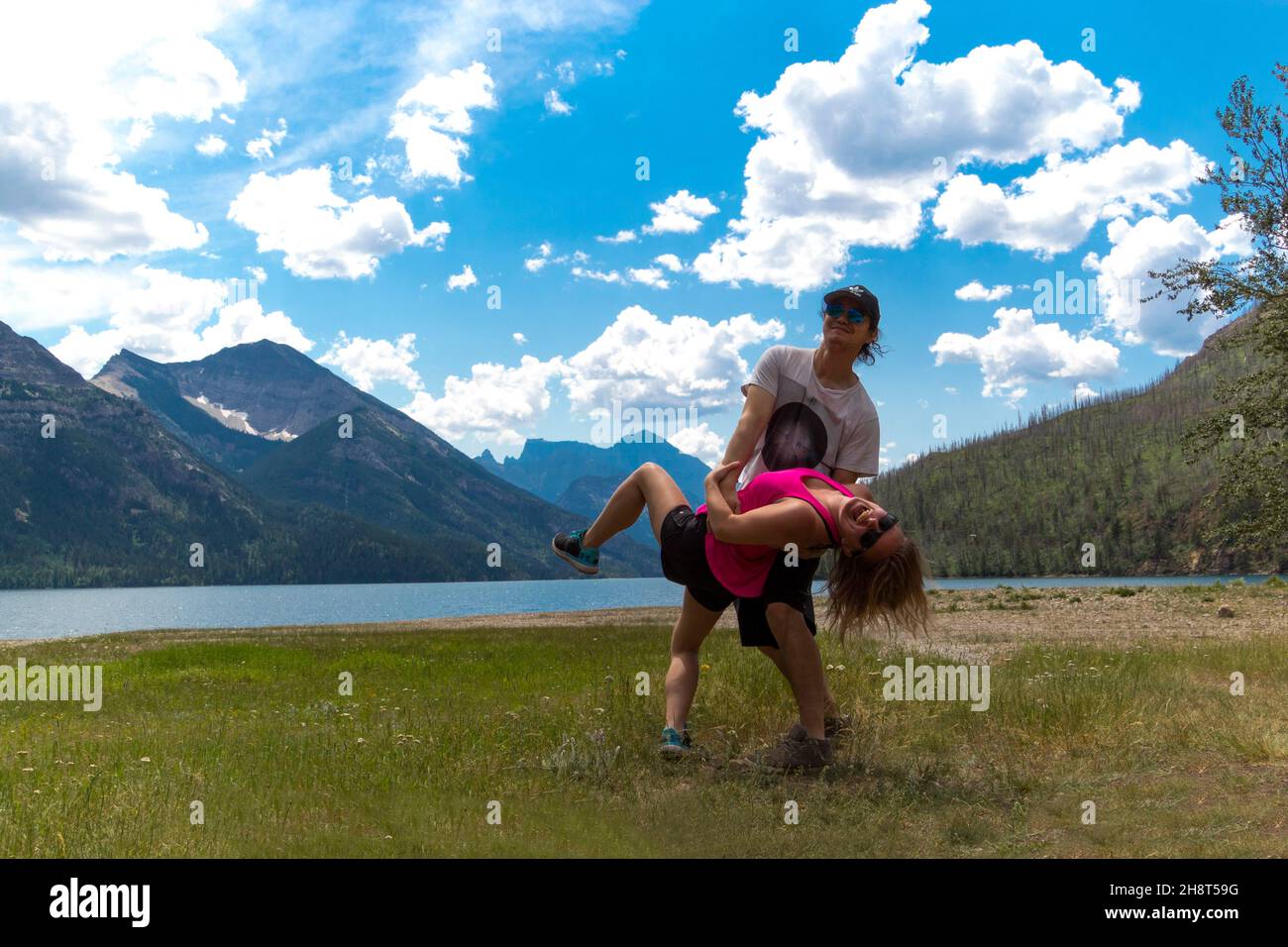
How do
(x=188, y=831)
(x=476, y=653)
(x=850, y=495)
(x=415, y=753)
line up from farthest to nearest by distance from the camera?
(x=476, y=653) < (x=415, y=753) < (x=850, y=495) < (x=188, y=831)

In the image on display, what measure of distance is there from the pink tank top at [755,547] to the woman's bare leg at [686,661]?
1.63 ft

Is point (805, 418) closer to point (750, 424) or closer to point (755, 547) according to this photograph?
point (750, 424)

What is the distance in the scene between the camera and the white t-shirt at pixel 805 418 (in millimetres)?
6754

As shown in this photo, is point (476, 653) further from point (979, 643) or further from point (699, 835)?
point (699, 835)

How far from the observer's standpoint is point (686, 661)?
7.15 m

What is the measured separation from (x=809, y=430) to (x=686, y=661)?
2081mm

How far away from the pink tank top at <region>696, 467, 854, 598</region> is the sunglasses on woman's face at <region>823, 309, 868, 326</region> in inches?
45.5

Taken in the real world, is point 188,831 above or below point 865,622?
below

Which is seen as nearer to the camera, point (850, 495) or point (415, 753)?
point (850, 495)

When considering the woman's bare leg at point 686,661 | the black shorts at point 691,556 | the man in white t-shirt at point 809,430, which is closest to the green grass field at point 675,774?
the woman's bare leg at point 686,661

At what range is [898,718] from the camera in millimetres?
8672

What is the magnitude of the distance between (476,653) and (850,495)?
17.0 meters

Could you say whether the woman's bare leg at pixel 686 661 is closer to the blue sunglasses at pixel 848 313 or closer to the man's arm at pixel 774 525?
the man's arm at pixel 774 525
